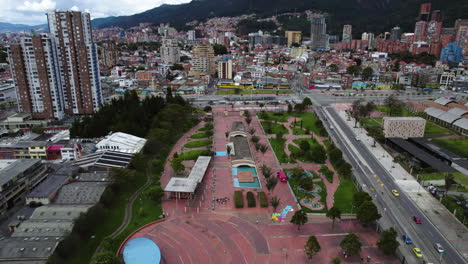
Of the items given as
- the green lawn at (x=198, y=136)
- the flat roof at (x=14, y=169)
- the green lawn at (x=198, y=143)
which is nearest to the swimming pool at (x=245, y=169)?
the green lawn at (x=198, y=143)

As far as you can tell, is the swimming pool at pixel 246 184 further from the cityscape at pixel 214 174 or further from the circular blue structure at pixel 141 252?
the circular blue structure at pixel 141 252

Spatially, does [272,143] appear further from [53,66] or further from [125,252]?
[53,66]

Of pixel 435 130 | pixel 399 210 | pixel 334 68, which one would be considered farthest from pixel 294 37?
pixel 399 210

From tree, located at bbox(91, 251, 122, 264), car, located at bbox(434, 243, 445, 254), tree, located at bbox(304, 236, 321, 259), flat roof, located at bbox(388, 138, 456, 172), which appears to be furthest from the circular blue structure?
flat roof, located at bbox(388, 138, 456, 172)

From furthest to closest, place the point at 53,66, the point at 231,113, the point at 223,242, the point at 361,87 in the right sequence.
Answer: the point at 361,87
the point at 231,113
the point at 53,66
the point at 223,242

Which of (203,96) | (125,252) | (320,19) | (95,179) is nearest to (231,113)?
(203,96)

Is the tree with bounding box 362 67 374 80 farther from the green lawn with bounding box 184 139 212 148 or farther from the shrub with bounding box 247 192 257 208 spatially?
the shrub with bounding box 247 192 257 208
